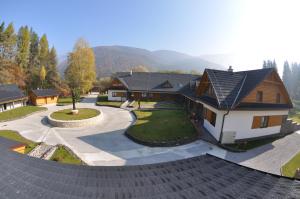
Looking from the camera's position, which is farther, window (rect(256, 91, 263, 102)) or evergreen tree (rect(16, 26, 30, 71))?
evergreen tree (rect(16, 26, 30, 71))

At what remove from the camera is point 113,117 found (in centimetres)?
2350

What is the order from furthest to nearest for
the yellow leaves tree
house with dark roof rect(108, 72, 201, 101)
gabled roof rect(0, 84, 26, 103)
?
the yellow leaves tree → house with dark roof rect(108, 72, 201, 101) → gabled roof rect(0, 84, 26, 103)

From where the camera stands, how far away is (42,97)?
104 feet

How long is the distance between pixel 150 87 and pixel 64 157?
25.4 metres

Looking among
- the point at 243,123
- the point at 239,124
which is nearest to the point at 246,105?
the point at 243,123

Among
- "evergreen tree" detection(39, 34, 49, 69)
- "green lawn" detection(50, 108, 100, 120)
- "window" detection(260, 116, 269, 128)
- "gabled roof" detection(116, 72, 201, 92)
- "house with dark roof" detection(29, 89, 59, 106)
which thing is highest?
"evergreen tree" detection(39, 34, 49, 69)

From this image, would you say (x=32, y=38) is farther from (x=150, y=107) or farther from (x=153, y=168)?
(x=153, y=168)

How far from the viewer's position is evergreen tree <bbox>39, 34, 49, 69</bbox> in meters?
47.3

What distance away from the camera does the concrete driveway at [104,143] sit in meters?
11.9

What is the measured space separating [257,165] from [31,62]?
5631cm

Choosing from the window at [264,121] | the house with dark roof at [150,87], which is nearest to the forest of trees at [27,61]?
the house with dark roof at [150,87]

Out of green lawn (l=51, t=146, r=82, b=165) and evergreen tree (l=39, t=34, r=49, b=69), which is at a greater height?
evergreen tree (l=39, t=34, r=49, b=69)

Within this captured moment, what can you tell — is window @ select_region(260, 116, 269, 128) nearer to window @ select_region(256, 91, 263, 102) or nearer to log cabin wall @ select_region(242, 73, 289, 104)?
log cabin wall @ select_region(242, 73, 289, 104)

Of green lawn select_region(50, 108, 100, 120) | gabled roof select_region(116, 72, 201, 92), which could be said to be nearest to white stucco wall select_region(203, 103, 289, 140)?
green lawn select_region(50, 108, 100, 120)
